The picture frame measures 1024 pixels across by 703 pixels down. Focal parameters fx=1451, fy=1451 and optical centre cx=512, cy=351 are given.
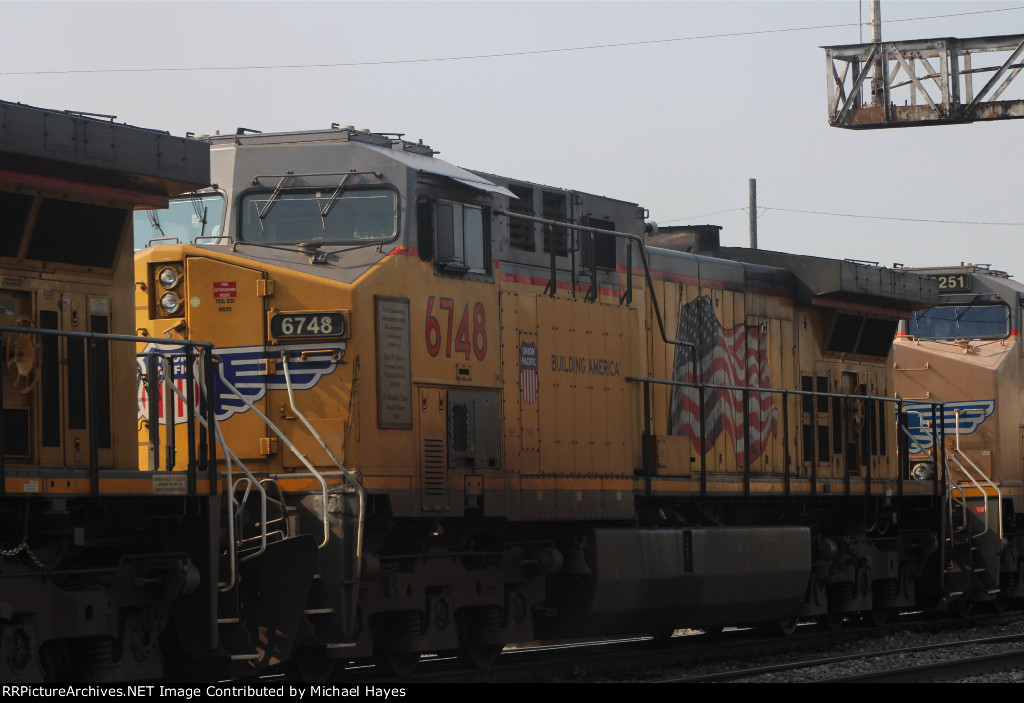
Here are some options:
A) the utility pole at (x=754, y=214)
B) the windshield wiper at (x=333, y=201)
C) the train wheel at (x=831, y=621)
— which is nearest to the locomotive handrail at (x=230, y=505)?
the windshield wiper at (x=333, y=201)

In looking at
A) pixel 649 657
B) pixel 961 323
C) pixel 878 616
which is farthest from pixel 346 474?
pixel 961 323

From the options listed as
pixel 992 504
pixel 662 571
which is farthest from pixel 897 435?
pixel 662 571

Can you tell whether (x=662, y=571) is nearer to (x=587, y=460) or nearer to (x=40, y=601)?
(x=587, y=460)

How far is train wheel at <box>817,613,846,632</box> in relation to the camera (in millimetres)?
16344

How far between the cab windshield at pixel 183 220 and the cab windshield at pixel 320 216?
23 cm

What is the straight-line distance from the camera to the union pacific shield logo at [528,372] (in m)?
11.8

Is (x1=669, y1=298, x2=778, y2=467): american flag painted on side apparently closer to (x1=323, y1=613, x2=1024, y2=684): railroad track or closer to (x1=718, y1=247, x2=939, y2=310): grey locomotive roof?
(x1=718, y1=247, x2=939, y2=310): grey locomotive roof

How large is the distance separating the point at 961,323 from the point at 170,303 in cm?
1249

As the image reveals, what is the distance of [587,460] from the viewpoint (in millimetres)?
12484

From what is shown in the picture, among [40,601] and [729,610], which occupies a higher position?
[40,601]

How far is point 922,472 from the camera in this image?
17.9 metres

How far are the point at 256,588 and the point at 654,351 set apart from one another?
18.0ft

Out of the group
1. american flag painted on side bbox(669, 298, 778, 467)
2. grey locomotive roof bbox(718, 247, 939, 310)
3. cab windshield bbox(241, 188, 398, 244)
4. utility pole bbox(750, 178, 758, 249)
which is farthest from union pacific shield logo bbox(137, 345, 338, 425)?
utility pole bbox(750, 178, 758, 249)

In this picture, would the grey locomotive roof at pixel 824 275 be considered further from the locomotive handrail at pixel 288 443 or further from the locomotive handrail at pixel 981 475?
the locomotive handrail at pixel 288 443
